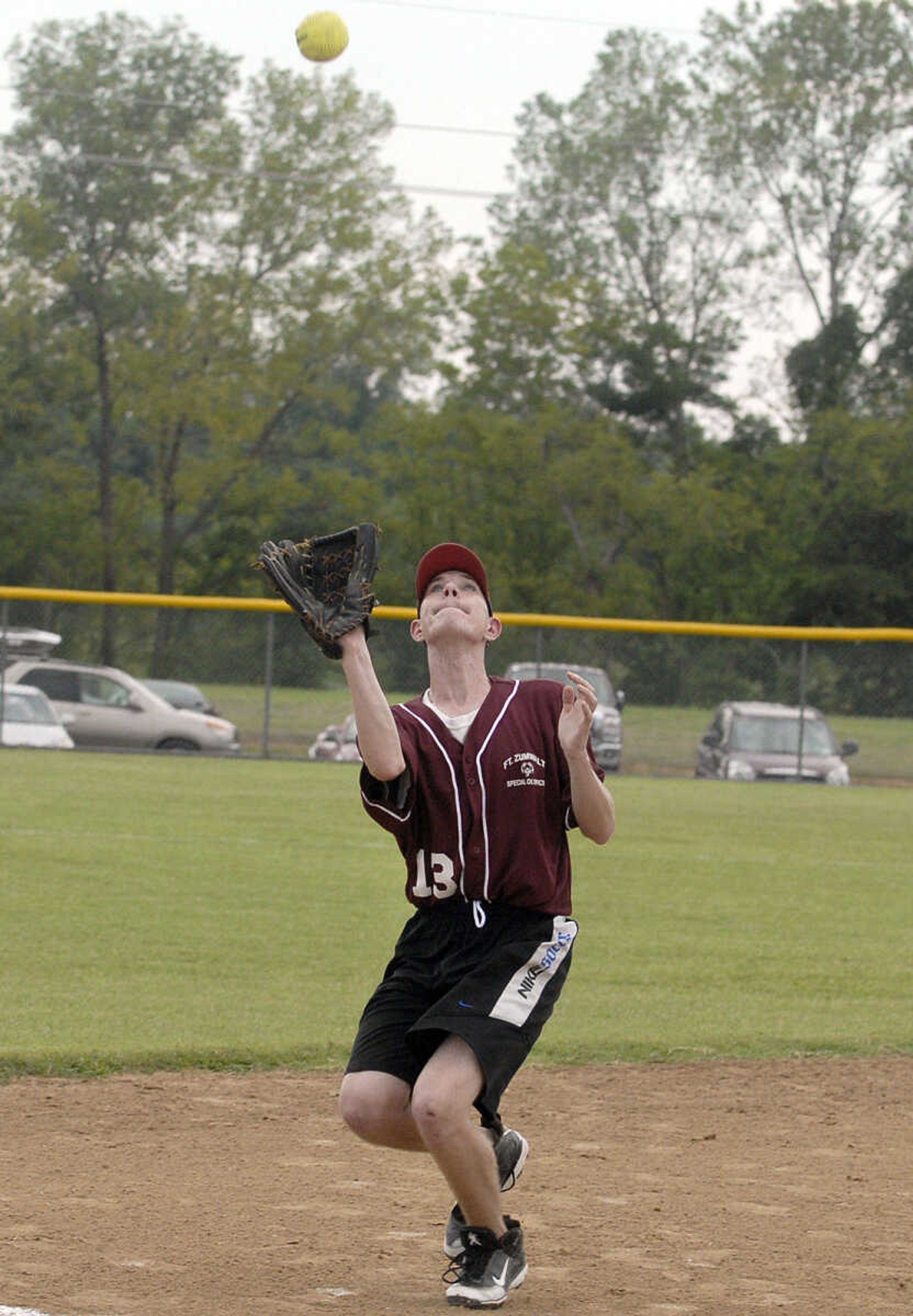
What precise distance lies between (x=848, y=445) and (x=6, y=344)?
67.5 ft

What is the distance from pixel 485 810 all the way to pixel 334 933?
17.9ft

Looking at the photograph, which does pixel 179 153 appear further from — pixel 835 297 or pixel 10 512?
pixel 835 297

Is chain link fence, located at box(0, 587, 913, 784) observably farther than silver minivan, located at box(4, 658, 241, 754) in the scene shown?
Yes

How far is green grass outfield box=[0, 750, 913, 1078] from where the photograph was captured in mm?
7051

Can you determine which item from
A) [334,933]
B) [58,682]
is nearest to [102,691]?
[58,682]

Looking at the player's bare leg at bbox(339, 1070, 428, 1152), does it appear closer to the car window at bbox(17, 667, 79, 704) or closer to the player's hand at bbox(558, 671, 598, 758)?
the player's hand at bbox(558, 671, 598, 758)

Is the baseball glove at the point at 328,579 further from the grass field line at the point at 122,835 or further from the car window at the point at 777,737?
the car window at the point at 777,737

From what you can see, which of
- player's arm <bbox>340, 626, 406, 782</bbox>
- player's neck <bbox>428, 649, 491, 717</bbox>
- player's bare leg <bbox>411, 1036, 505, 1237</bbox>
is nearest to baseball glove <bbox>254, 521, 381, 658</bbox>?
player's arm <bbox>340, 626, 406, 782</bbox>

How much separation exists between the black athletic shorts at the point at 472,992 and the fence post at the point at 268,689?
17.2 metres

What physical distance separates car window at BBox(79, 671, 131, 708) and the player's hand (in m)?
17.7

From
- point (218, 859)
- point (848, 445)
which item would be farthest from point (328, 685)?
point (848, 445)

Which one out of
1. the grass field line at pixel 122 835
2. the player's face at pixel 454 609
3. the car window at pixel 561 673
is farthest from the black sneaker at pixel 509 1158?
the car window at pixel 561 673

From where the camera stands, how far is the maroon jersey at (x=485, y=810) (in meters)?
3.93

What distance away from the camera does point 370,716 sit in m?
3.78
